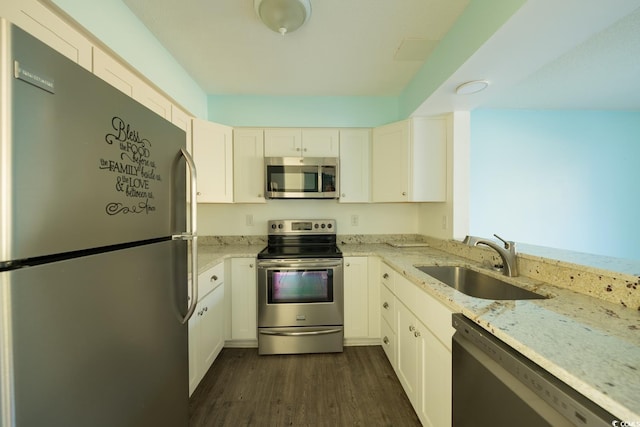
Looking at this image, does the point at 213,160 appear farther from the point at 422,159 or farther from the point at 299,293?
the point at 422,159

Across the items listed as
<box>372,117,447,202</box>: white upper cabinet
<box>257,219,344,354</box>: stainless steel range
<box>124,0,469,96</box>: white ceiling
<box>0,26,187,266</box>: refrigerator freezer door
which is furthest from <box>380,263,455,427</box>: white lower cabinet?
<box>124,0,469,96</box>: white ceiling

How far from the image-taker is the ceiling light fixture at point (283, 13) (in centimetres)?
131

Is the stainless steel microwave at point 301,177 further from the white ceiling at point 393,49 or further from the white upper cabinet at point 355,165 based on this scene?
the white ceiling at point 393,49

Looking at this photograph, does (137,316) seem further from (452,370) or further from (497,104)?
(497,104)

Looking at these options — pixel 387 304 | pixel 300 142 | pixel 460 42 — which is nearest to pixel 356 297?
pixel 387 304

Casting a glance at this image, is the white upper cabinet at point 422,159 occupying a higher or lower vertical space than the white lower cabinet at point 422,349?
higher

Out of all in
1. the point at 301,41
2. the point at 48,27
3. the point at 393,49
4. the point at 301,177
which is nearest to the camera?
the point at 48,27

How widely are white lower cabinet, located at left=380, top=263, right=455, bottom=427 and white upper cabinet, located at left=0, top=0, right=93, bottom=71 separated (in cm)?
219

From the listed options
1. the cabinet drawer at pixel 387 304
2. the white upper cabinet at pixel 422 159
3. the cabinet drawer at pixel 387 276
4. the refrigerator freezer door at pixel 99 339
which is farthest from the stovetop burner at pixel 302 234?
the refrigerator freezer door at pixel 99 339

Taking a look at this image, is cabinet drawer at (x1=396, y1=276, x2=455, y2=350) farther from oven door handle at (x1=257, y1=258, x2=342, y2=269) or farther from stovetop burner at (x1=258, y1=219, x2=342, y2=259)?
stovetop burner at (x1=258, y1=219, x2=342, y2=259)

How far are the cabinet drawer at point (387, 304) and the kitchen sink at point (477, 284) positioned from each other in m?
0.42

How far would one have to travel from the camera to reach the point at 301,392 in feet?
5.51

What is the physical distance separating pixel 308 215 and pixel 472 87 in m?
1.92

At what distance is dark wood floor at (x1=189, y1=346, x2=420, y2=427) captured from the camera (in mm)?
1477
